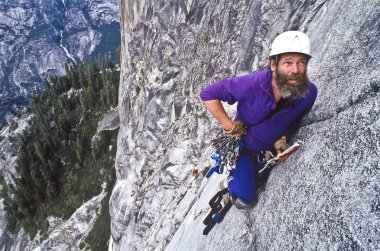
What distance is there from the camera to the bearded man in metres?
5.29

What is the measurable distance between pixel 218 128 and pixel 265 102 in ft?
48.6

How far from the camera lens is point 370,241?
3852 millimetres

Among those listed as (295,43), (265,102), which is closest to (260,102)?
(265,102)

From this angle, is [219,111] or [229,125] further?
[229,125]

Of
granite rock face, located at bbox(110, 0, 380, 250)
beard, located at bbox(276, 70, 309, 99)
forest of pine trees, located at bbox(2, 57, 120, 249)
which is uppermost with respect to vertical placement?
beard, located at bbox(276, 70, 309, 99)

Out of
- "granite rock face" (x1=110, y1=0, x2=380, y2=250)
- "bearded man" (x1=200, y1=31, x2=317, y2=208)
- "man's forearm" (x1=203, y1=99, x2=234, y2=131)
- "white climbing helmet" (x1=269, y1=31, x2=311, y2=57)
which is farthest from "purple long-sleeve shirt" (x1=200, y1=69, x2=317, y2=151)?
"white climbing helmet" (x1=269, y1=31, x2=311, y2=57)

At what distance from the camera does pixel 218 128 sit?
2067 cm

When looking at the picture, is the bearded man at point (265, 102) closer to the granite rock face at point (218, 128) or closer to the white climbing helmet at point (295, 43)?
the white climbing helmet at point (295, 43)

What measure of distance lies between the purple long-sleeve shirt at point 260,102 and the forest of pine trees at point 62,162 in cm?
5776

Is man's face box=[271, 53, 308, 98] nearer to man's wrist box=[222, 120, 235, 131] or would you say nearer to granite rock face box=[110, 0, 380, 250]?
granite rock face box=[110, 0, 380, 250]

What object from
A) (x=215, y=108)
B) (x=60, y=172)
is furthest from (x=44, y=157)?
(x=215, y=108)

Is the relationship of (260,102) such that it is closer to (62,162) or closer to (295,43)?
(295,43)

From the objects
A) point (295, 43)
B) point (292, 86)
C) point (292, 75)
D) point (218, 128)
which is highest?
point (295, 43)

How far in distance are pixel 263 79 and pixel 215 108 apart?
1.09m
